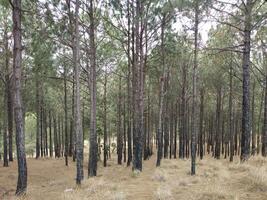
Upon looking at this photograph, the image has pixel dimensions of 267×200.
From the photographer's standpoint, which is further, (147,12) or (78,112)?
(147,12)

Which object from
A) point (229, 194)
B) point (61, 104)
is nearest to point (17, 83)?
point (229, 194)

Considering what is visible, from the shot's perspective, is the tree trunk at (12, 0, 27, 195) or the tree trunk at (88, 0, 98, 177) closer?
the tree trunk at (12, 0, 27, 195)

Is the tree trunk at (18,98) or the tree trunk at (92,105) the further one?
the tree trunk at (92,105)

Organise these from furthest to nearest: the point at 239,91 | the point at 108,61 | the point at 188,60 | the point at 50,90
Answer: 1. the point at 50,90
2. the point at 239,91
3. the point at 188,60
4. the point at 108,61

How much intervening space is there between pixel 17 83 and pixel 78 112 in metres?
2.16

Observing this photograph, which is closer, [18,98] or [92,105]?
[18,98]

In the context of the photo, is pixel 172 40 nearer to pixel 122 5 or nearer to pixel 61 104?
pixel 122 5

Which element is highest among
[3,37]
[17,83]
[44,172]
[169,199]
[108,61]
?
[3,37]

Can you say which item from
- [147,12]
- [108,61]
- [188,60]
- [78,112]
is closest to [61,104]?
Result: [108,61]

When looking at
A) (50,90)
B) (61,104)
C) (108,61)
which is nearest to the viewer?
(108,61)

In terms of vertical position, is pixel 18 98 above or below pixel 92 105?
above

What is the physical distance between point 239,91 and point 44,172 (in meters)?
17.4

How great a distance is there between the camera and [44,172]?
19094 mm

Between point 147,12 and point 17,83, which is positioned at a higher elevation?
point 147,12
